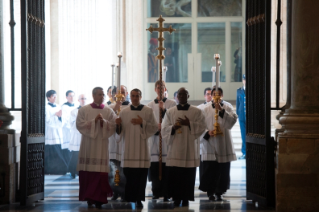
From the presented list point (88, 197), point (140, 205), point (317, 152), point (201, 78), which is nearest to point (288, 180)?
point (317, 152)

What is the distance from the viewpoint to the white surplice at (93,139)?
7.12m

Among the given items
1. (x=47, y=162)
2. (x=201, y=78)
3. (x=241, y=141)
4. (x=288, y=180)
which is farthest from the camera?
(x=201, y=78)

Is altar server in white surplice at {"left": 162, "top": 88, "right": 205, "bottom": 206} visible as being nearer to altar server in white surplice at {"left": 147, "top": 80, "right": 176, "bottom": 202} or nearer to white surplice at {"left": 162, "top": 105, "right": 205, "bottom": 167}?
white surplice at {"left": 162, "top": 105, "right": 205, "bottom": 167}

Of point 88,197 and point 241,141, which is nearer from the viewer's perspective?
point 88,197

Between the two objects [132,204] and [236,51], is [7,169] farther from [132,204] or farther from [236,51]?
[236,51]

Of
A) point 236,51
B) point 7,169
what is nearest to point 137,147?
point 7,169

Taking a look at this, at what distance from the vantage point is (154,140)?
26.2ft

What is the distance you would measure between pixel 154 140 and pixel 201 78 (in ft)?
30.5

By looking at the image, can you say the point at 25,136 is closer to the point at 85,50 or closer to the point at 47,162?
the point at 47,162

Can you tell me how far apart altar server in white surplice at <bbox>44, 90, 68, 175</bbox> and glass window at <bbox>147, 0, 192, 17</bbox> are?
7192 mm

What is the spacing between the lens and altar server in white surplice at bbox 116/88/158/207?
710 cm

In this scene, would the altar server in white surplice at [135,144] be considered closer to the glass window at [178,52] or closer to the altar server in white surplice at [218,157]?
the altar server in white surplice at [218,157]

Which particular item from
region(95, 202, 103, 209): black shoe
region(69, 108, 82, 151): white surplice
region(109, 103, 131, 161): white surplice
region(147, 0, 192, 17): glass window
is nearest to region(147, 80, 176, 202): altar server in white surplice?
region(109, 103, 131, 161): white surplice

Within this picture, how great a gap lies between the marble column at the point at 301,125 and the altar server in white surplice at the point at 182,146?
1284 mm
